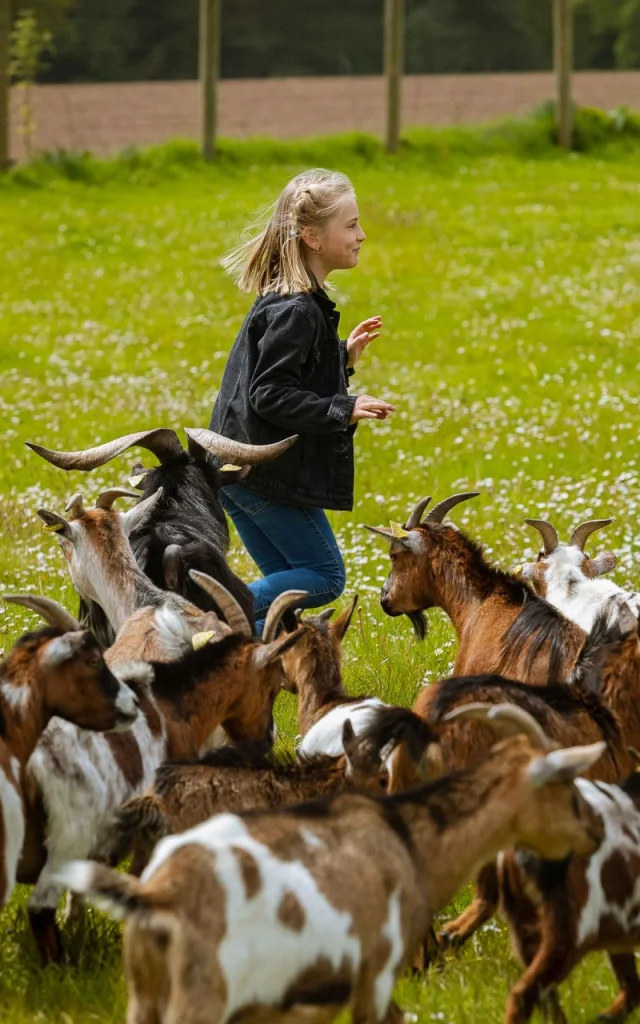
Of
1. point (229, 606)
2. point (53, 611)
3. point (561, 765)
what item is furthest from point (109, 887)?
point (229, 606)

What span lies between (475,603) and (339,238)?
1769mm

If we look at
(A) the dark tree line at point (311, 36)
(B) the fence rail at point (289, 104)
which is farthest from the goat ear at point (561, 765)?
(A) the dark tree line at point (311, 36)

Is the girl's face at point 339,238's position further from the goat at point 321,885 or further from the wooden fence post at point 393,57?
the wooden fence post at point 393,57

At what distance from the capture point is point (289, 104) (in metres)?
25.0

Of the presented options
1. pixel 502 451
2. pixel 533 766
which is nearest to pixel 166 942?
pixel 533 766

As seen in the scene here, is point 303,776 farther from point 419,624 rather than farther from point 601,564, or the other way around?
point 601,564

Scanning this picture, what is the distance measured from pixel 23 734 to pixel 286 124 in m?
21.0

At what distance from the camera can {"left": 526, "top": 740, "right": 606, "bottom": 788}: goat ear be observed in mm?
4031

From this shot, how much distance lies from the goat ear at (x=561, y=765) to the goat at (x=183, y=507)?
290cm

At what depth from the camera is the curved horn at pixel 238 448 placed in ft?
22.5

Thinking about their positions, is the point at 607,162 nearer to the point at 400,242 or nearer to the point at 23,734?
the point at 400,242

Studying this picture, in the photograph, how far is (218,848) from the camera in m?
3.76

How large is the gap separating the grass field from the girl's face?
197 centimetres

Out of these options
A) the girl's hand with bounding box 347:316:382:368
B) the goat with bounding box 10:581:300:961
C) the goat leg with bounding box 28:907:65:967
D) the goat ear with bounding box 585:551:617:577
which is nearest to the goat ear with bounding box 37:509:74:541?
the goat with bounding box 10:581:300:961
